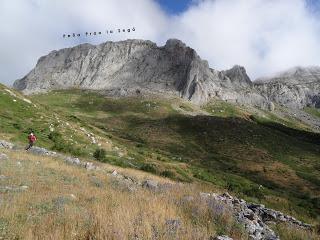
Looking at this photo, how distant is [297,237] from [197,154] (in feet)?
255

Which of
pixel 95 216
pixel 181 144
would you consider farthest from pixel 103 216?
pixel 181 144

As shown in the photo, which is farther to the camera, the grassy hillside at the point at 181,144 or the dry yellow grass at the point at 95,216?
the grassy hillside at the point at 181,144

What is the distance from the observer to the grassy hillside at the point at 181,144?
148 ft

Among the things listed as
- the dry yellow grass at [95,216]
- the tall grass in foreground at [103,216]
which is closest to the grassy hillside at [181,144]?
the tall grass in foreground at [103,216]

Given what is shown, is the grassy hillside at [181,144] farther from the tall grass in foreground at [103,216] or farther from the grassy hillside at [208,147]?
the tall grass in foreground at [103,216]

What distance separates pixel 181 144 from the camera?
99.9m

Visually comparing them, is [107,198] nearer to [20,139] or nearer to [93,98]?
[20,139]

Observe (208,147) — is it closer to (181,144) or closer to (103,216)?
(181,144)

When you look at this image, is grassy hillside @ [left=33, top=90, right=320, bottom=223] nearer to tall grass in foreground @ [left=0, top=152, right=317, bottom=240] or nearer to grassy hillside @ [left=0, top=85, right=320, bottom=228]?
grassy hillside @ [left=0, top=85, right=320, bottom=228]

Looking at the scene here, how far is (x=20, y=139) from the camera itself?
4119 cm

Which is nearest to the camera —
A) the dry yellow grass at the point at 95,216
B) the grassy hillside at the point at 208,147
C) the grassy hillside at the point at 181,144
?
the dry yellow grass at the point at 95,216

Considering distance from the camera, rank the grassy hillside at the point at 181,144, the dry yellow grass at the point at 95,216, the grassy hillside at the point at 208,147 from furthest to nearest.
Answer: the grassy hillside at the point at 208,147, the grassy hillside at the point at 181,144, the dry yellow grass at the point at 95,216

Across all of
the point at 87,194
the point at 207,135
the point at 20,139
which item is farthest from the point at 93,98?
the point at 87,194

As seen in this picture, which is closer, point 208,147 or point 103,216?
point 103,216
